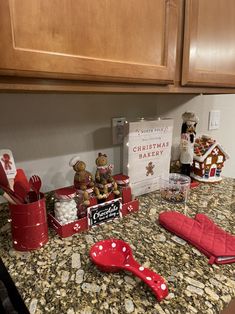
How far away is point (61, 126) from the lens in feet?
2.86

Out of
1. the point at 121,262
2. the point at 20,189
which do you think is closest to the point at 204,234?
the point at 121,262

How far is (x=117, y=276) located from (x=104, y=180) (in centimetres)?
33

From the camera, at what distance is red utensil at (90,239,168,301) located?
19.8 inches

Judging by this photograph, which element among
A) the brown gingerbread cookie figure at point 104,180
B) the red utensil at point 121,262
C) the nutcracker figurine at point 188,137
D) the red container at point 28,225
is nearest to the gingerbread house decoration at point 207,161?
the nutcracker figurine at point 188,137

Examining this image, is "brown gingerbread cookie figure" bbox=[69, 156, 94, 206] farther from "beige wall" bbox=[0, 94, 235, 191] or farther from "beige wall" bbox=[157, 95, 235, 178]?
"beige wall" bbox=[157, 95, 235, 178]

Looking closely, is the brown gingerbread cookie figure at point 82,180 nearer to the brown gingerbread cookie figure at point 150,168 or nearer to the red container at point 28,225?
the red container at point 28,225

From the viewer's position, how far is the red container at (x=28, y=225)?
607 millimetres

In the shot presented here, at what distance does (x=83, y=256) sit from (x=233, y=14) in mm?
940

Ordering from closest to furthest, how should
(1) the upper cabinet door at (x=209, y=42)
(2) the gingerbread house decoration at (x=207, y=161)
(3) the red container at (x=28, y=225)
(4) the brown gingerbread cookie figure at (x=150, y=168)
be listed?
1. (3) the red container at (x=28, y=225)
2. (1) the upper cabinet door at (x=209, y=42)
3. (4) the brown gingerbread cookie figure at (x=150, y=168)
4. (2) the gingerbread house decoration at (x=207, y=161)

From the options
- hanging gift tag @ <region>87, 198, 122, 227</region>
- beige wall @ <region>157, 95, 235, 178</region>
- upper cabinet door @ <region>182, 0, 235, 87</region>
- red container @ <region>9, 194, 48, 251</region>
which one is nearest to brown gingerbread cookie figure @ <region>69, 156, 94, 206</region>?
hanging gift tag @ <region>87, 198, 122, 227</region>

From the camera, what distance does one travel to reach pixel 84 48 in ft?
1.77

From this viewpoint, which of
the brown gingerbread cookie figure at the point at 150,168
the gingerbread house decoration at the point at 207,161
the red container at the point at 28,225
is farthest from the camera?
the gingerbread house decoration at the point at 207,161

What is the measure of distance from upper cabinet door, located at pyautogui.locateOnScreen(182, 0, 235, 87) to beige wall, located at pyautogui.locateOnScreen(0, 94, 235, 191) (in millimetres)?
Result: 320

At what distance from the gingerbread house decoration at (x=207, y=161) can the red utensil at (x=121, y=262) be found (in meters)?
0.64
